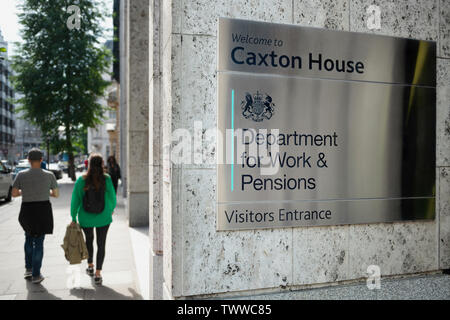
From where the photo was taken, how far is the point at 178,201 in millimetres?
3037

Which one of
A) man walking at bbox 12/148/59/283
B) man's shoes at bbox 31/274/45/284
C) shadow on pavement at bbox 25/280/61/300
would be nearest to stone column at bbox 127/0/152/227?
man walking at bbox 12/148/59/283

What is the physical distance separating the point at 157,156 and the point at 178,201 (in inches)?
64.4

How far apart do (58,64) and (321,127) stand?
25089mm

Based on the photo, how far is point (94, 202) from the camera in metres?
5.50

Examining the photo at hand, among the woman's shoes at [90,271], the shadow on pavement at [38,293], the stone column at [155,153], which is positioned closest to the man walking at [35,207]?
the shadow on pavement at [38,293]

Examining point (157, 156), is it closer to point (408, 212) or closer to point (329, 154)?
point (329, 154)

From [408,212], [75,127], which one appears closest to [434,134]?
[408,212]

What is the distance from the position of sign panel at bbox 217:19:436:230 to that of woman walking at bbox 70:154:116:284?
9.57 ft

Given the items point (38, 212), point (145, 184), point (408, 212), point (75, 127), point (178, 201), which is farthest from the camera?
point (75, 127)

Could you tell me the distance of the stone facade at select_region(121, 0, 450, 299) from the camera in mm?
3053

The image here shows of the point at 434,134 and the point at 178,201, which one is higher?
the point at 434,134

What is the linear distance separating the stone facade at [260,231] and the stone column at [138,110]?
6.09 m

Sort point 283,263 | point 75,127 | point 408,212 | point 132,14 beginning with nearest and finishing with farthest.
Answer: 1. point 283,263
2. point 408,212
3. point 132,14
4. point 75,127

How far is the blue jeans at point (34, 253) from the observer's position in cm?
561
